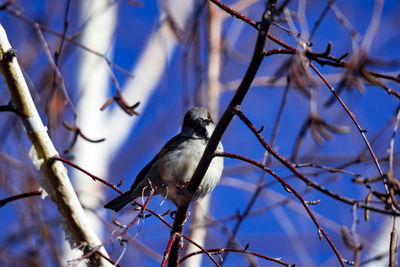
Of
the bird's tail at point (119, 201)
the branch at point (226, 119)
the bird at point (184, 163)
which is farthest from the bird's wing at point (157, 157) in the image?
the branch at point (226, 119)

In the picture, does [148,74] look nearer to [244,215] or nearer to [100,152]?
[100,152]

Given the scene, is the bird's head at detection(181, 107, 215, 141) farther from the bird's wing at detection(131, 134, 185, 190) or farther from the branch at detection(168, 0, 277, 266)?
the branch at detection(168, 0, 277, 266)

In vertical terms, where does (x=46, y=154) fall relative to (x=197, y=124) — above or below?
below

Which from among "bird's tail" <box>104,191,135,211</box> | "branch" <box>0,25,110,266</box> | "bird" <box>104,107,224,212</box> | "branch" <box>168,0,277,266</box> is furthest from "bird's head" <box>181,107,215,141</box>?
"branch" <box>0,25,110,266</box>

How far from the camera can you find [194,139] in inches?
143

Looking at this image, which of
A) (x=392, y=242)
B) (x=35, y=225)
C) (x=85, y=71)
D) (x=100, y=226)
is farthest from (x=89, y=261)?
(x=85, y=71)

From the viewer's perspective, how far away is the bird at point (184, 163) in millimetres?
3471

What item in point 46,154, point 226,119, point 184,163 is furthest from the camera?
point 184,163

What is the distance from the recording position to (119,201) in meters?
3.72

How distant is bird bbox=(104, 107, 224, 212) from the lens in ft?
11.4

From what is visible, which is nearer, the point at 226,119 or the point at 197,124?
the point at 226,119

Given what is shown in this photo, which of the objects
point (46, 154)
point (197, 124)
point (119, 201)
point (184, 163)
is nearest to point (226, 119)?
point (46, 154)

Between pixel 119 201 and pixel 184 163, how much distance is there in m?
0.62

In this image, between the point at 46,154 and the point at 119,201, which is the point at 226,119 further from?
the point at 119,201
